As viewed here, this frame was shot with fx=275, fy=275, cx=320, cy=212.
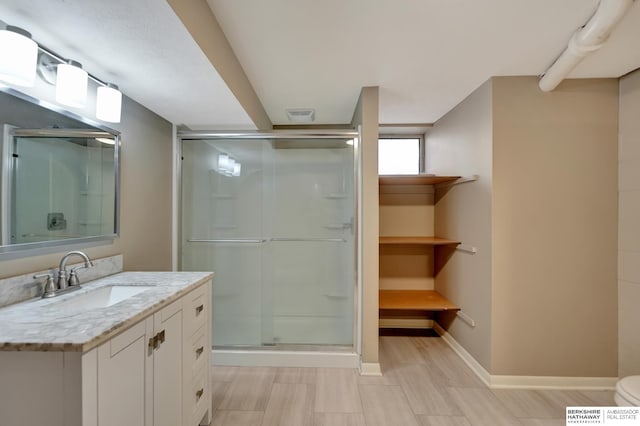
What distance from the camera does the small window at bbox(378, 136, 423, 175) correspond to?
11.4 feet

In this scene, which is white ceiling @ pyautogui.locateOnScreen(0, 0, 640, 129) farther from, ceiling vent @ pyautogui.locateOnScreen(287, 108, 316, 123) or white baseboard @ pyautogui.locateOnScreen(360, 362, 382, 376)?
white baseboard @ pyautogui.locateOnScreen(360, 362, 382, 376)

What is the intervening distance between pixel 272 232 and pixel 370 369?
146 cm

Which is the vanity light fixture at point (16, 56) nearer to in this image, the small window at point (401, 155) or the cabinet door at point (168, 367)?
the cabinet door at point (168, 367)

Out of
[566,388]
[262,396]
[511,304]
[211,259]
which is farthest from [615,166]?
[211,259]

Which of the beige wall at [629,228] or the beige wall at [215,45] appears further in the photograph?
the beige wall at [629,228]

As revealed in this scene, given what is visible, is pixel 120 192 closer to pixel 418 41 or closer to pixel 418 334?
pixel 418 41

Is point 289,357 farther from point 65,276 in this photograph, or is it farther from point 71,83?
point 71,83

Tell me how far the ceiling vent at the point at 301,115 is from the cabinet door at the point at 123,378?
2.29 meters

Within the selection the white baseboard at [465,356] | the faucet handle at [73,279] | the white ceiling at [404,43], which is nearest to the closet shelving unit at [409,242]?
the white baseboard at [465,356]

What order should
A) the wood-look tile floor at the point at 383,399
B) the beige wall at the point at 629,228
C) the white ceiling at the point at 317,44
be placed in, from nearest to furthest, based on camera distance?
the white ceiling at the point at 317,44 < the wood-look tile floor at the point at 383,399 < the beige wall at the point at 629,228

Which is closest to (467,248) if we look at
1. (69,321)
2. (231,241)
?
(231,241)

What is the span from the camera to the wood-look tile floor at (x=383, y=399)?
5.72 feet

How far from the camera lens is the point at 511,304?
2.08 metres

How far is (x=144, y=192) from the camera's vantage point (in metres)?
2.04
